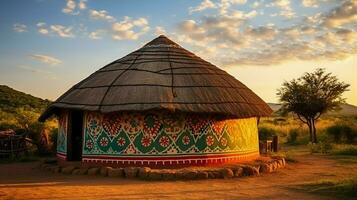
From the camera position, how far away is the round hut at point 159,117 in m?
11.3

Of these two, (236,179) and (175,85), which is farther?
(175,85)

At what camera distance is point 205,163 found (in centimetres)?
1154

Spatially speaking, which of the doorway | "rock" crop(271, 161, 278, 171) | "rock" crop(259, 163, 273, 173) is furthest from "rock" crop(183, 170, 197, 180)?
the doorway

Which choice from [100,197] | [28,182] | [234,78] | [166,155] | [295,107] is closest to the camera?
[100,197]

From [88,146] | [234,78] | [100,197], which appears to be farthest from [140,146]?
[234,78]

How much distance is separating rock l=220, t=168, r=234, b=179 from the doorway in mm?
4978

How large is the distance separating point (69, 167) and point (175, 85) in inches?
→ 149

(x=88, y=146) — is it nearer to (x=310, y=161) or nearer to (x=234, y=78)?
(x=234, y=78)

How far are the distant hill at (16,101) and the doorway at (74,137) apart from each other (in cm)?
2288

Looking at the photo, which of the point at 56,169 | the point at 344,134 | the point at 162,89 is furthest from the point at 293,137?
the point at 56,169

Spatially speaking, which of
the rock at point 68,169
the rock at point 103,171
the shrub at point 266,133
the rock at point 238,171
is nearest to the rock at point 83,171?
the rock at point 68,169

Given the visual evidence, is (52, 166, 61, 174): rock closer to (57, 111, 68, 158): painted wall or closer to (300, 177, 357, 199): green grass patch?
(57, 111, 68, 158): painted wall

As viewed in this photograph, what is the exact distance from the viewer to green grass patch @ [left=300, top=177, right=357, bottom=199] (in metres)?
8.08

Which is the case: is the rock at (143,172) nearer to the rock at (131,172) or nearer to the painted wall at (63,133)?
the rock at (131,172)
